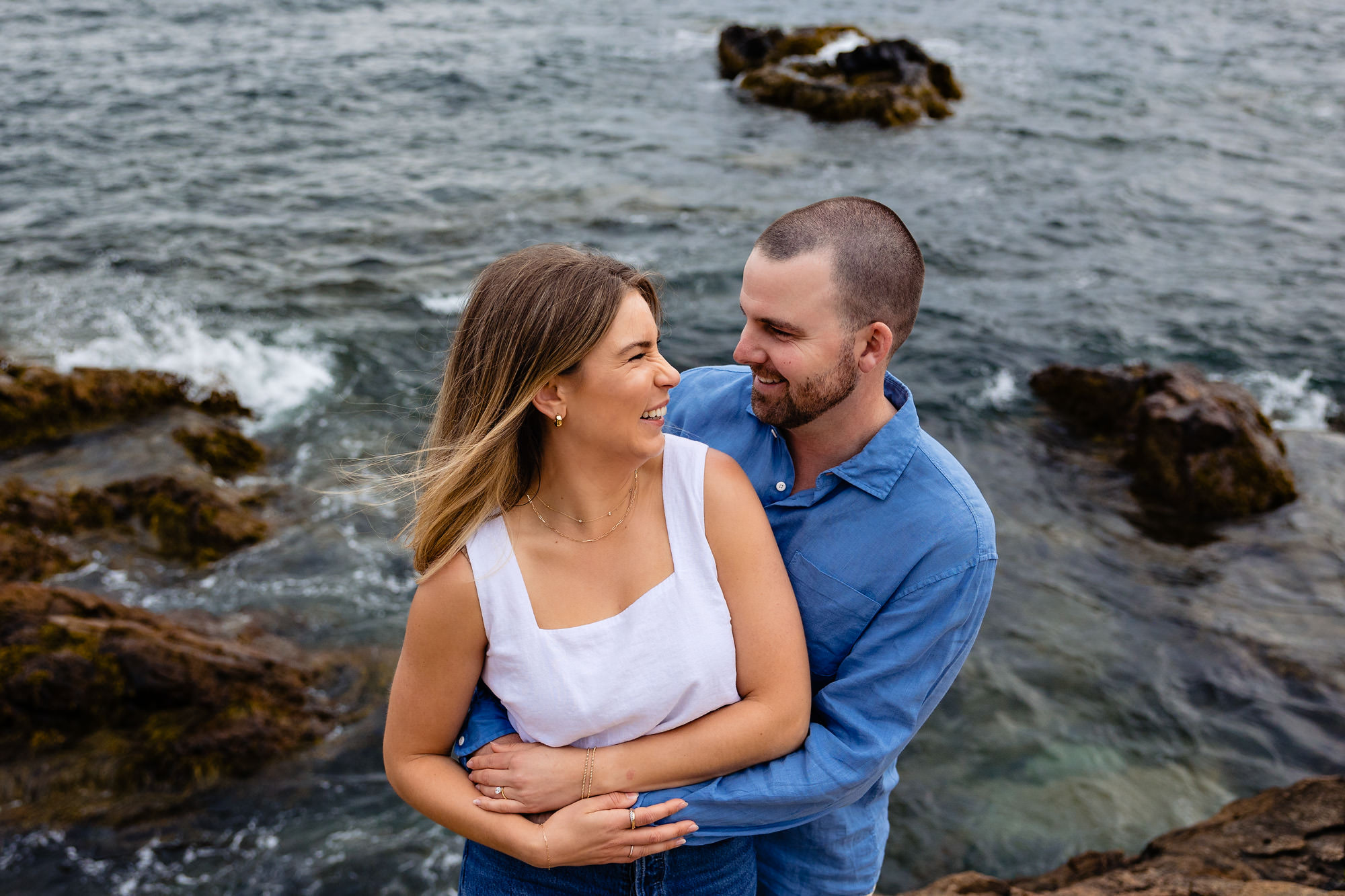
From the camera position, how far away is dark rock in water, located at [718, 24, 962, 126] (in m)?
18.1

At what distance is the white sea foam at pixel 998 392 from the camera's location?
9.62 metres

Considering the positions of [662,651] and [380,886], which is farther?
[380,886]

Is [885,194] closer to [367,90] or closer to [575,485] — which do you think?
[367,90]

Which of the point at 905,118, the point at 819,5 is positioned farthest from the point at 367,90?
the point at 819,5

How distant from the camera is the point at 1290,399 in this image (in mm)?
9789

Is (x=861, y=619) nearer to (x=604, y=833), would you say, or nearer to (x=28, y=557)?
(x=604, y=833)

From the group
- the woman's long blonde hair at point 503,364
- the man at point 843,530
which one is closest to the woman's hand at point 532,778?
the man at point 843,530

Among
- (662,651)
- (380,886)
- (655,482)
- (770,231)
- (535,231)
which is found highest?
(770,231)

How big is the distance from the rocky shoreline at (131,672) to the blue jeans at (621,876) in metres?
3.24

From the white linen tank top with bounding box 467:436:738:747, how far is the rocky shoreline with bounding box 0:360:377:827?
11.5 feet

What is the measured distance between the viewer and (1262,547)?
7.60 meters

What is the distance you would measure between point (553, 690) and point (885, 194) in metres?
13.3

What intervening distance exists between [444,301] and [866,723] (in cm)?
970

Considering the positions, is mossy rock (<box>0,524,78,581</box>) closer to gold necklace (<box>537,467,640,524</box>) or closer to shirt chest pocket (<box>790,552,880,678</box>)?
gold necklace (<box>537,467,640,524</box>)
